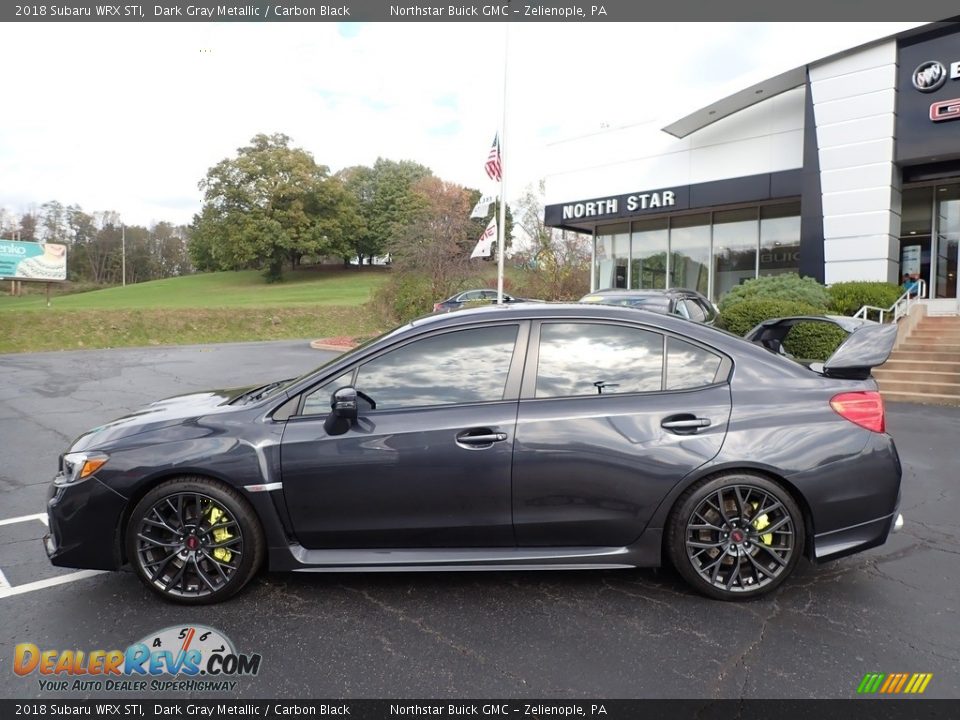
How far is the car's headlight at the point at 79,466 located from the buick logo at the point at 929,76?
17.8 meters

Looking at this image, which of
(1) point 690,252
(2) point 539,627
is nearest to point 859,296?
(1) point 690,252

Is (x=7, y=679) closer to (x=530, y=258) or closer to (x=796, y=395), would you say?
(x=796, y=395)

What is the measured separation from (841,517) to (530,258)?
28.2 metres

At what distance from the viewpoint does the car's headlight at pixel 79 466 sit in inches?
125

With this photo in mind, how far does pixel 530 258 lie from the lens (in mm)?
30797

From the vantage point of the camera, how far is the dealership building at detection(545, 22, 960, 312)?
48.0ft

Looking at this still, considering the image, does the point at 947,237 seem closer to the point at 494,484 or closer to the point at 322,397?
the point at 494,484

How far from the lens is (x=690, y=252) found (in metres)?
21.0

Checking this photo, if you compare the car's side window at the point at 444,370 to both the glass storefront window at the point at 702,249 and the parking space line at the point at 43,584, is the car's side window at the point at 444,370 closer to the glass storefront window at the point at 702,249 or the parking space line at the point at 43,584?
the parking space line at the point at 43,584

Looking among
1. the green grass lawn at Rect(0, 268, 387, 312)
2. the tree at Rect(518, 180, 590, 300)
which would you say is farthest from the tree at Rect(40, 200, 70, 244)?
the tree at Rect(518, 180, 590, 300)

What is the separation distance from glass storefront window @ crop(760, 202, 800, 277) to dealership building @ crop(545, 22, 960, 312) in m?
0.03

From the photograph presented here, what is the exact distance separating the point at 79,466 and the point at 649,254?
21073mm

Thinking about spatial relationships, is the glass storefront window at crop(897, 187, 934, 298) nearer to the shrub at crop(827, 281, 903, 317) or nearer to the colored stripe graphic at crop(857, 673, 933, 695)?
the shrub at crop(827, 281, 903, 317)

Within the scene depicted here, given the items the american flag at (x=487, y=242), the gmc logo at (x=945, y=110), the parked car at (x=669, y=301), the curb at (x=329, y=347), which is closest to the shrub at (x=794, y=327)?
the parked car at (x=669, y=301)
